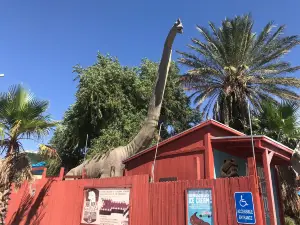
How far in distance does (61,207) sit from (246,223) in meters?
6.93

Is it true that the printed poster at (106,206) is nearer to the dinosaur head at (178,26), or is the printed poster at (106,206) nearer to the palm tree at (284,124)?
the dinosaur head at (178,26)

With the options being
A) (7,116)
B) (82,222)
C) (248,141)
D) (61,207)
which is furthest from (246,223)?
(7,116)

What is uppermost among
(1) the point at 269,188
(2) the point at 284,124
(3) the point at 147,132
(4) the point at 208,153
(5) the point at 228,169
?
(2) the point at 284,124

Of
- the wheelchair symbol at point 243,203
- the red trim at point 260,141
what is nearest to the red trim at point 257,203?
the wheelchair symbol at point 243,203

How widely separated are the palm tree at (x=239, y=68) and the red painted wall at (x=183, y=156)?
8.09m

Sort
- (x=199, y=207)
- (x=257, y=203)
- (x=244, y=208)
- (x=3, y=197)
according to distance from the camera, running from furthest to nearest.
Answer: (x=3, y=197) → (x=199, y=207) → (x=244, y=208) → (x=257, y=203)

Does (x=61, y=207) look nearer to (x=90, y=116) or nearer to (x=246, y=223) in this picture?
(x=246, y=223)

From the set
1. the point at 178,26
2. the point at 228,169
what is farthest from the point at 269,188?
the point at 178,26

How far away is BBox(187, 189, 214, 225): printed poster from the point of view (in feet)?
20.6

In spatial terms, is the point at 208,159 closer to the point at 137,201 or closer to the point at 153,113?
the point at 137,201

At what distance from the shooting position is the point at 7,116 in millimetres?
9391

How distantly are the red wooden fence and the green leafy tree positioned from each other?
680 centimetres

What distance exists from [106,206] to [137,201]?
125cm

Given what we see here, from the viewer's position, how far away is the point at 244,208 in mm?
5906
